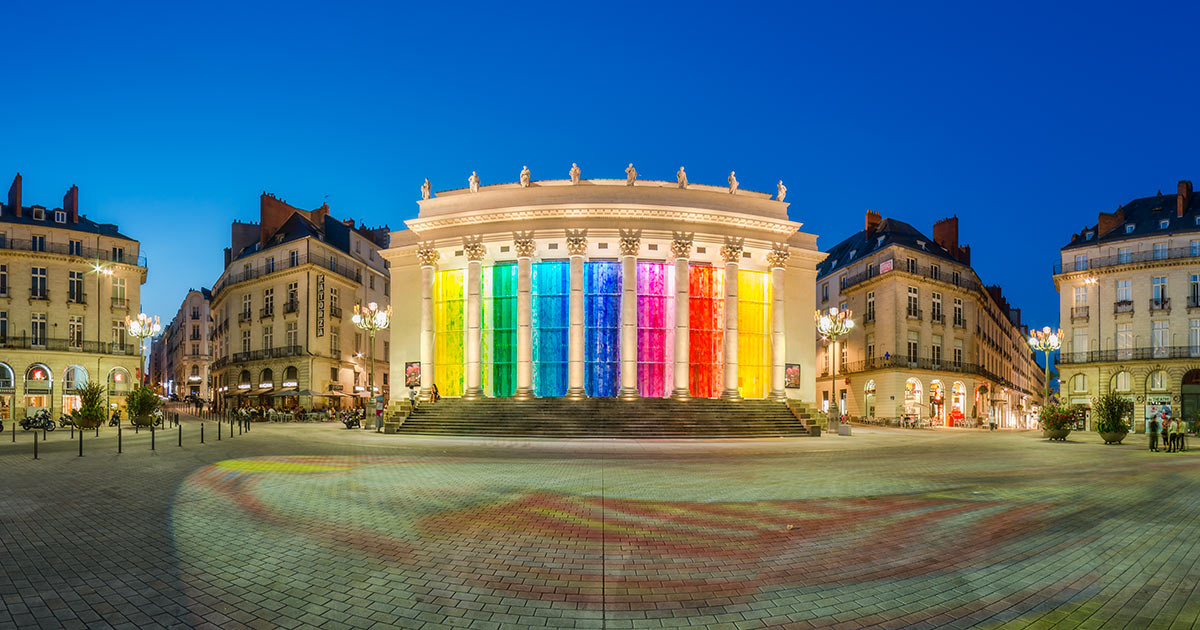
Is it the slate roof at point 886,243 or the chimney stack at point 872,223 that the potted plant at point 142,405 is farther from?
the chimney stack at point 872,223

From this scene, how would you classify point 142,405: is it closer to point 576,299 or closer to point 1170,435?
point 576,299

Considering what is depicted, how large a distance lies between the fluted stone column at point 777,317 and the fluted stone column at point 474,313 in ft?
53.6

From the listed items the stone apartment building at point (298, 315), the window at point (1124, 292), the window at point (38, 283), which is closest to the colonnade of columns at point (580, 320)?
the stone apartment building at point (298, 315)

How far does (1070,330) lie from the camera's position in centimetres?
5325

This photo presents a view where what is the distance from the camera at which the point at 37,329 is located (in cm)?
4803

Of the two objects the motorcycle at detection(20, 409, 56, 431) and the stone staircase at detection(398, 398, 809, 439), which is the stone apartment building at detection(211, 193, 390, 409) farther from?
the stone staircase at detection(398, 398, 809, 439)

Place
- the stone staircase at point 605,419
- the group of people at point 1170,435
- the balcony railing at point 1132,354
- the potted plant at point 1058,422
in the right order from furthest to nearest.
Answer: the balcony railing at point 1132,354, the potted plant at point 1058,422, the stone staircase at point 605,419, the group of people at point 1170,435

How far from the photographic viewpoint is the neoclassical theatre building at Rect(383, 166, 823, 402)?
36125 millimetres

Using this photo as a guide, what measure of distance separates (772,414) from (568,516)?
26020 mm

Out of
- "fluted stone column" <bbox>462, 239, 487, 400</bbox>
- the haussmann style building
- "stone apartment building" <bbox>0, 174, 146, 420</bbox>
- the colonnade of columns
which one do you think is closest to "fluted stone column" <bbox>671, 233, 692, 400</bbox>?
the colonnade of columns

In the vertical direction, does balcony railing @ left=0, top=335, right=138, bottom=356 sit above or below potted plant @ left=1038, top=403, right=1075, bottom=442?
above

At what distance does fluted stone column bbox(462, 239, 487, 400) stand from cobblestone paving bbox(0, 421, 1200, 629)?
2185 centimetres

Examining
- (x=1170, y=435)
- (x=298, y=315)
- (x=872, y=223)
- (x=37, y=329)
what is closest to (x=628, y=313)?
(x=1170, y=435)

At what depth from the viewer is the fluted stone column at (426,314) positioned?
1451 inches
